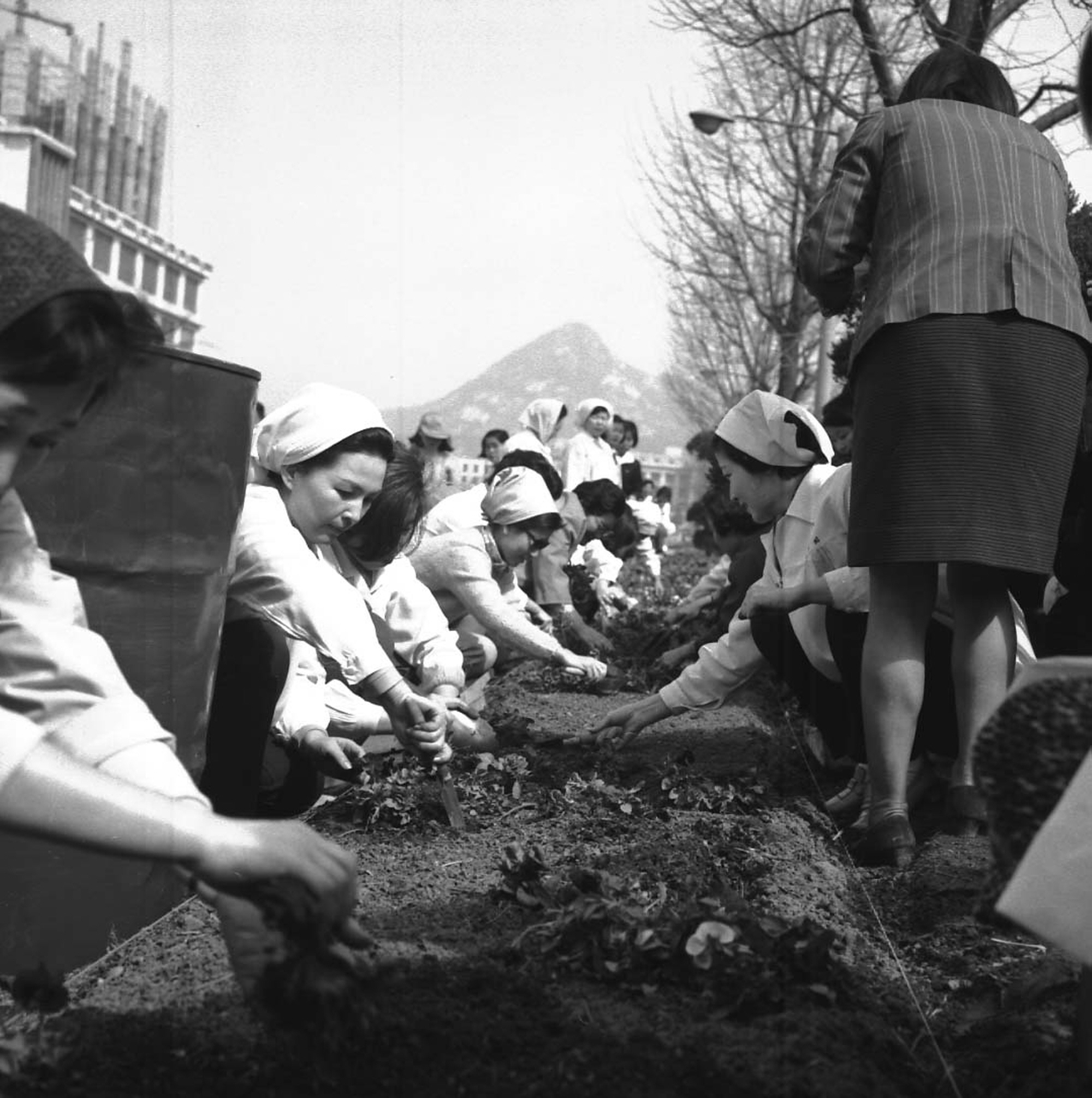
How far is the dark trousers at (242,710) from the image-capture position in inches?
123

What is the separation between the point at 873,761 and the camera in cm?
333

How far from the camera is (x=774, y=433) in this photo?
449 centimetres

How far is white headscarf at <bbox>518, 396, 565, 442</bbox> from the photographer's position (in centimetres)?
1147

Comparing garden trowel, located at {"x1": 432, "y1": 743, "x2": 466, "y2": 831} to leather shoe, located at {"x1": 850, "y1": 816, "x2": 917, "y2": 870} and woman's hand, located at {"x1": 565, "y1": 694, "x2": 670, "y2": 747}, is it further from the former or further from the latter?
leather shoe, located at {"x1": 850, "y1": 816, "x2": 917, "y2": 870}

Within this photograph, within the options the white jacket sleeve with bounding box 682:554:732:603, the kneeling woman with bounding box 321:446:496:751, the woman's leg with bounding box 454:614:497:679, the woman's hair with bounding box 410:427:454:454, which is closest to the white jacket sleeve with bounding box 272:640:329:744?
the kneeling woman with bounding box 321:446:496:751

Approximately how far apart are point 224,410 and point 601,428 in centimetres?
997

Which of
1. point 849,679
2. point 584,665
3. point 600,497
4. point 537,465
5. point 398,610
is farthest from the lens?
point 600,497

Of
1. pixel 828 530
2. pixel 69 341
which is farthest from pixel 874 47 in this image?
pixel 69 341

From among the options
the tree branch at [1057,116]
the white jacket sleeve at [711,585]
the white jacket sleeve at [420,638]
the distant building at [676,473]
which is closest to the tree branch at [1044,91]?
the tree branch at [1057,116]

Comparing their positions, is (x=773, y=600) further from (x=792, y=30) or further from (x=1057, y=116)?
(x=792, y=30)

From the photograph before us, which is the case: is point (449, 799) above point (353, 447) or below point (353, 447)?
below

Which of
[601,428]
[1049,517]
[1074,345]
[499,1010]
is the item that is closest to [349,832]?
[499,1010]

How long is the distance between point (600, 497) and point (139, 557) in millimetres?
8158

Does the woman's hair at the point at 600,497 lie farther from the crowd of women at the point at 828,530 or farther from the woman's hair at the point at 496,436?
the crowd of women at the point at 828,530
